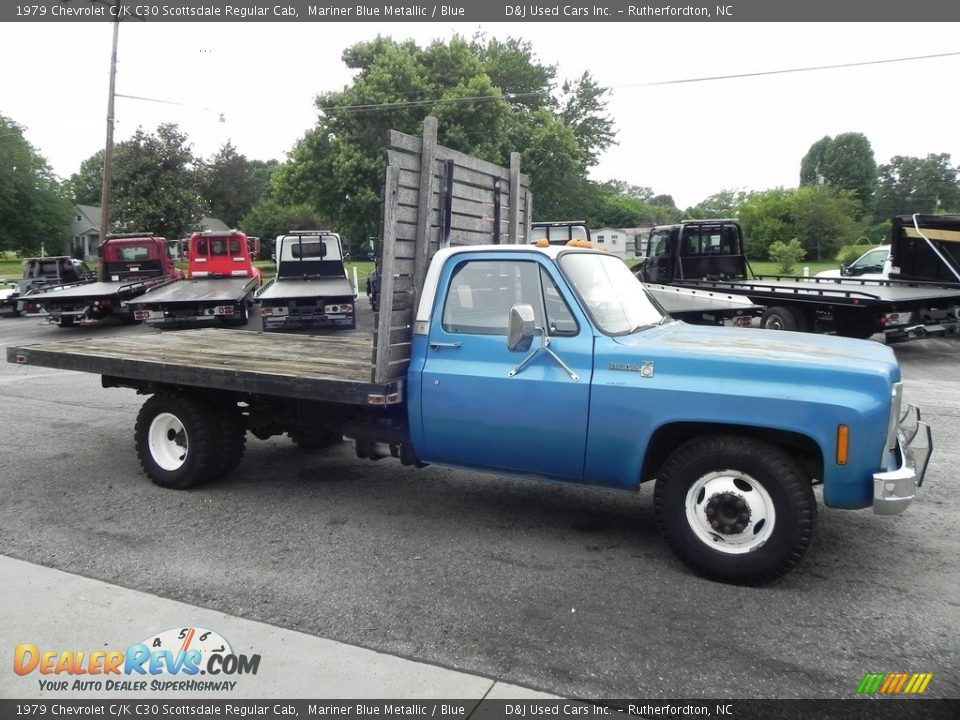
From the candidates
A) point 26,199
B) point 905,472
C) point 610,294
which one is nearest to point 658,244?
point 610,294

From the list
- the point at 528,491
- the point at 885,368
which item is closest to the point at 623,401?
the point at 885,368

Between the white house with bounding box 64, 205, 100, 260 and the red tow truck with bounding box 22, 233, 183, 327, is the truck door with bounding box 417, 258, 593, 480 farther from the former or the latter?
the white house with bounding box 64, 205, 100, 260

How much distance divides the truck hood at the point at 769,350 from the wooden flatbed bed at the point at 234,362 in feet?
5.80

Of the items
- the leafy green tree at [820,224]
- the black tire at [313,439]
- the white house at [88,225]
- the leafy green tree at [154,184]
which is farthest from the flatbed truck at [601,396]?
the white house at [88,225]

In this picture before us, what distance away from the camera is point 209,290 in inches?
713

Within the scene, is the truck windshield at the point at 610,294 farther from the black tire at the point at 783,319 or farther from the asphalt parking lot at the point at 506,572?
the black tire at the point at 783,319

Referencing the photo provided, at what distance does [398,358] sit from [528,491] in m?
1.74

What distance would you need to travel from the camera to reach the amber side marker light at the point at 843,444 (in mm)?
3910

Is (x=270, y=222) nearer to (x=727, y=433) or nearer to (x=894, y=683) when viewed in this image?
(x=727, y=433)

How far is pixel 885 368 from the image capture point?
411 centimetres

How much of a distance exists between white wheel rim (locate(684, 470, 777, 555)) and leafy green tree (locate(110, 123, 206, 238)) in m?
43.1

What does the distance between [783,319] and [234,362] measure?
10491mm

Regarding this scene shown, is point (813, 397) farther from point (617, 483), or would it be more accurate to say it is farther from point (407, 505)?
point (407, 505)

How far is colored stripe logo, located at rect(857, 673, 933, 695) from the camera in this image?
323 cm
